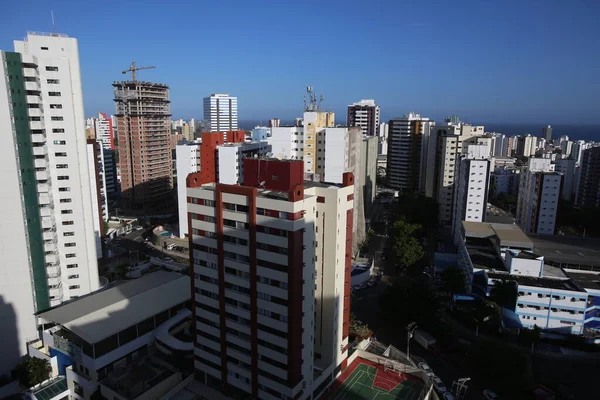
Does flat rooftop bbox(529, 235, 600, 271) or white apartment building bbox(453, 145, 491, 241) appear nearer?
flat rooftop bbox(529, 235, 600, 271)

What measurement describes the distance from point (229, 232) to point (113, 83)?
56727 millimetres

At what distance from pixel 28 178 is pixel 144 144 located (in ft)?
130

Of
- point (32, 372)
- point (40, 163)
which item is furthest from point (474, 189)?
point (32, 372)

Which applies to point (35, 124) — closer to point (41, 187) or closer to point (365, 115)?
point (41, 187)

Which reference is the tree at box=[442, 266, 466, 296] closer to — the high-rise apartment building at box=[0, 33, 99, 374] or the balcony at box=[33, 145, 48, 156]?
the high-rise apartment building at box=[0, 33, 99, 374]

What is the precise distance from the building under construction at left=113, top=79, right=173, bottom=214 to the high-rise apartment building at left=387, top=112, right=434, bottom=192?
144 feet

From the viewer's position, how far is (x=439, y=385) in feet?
84.2

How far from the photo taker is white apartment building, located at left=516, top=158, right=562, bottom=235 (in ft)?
165

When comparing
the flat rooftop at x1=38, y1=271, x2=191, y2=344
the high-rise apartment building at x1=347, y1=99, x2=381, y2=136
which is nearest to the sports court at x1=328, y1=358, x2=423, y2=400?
the flat rooftop at x1=38, y1=271, x2=191, y2=344

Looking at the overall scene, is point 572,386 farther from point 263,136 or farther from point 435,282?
point 263,136

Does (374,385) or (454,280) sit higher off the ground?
(454,280)

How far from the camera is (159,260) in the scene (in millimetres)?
46219

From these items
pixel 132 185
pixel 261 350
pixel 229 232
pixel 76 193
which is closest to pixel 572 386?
pixel 261 350

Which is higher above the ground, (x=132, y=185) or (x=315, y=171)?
(x=315, y=171)
